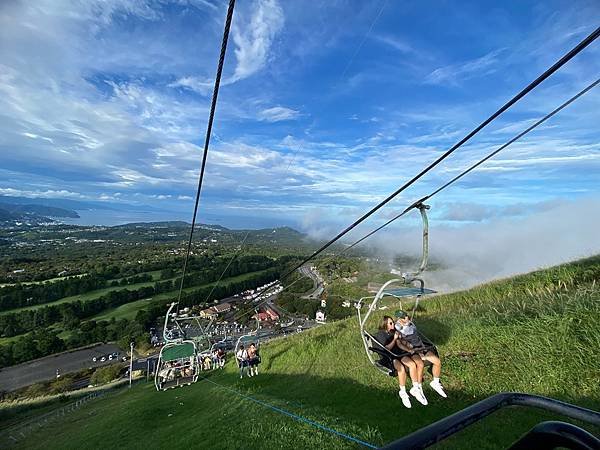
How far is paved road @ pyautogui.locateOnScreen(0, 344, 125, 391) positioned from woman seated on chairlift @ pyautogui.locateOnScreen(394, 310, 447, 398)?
64.1 meters

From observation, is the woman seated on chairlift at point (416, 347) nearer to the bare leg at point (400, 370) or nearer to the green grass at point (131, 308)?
the bare leg at point (400, 370)

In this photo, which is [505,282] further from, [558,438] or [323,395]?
[558,438]

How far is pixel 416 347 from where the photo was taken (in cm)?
660

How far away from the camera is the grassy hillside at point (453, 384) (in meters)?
6.39

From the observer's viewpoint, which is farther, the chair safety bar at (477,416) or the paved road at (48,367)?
the paved road at (48,367)

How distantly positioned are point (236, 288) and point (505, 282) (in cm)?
6733

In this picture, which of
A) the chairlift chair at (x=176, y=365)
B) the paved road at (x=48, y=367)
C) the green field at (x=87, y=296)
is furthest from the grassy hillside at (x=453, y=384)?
the green field at (x=87, y=296)

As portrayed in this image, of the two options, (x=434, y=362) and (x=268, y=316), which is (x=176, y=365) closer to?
(x=434, y=362)

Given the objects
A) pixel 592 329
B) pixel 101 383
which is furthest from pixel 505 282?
pixel 101 383

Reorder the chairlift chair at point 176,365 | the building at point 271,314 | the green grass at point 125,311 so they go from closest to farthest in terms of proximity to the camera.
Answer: the chairlift chair at point 176,365 → the building at point 271,314 → the green grass at point 125,311

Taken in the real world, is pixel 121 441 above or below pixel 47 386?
above

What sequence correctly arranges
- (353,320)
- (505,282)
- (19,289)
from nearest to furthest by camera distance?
(505,282) < (353,320) < (19,289)

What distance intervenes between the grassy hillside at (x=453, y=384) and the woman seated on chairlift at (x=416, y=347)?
72 cm

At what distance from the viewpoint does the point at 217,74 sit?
12.6 ft
